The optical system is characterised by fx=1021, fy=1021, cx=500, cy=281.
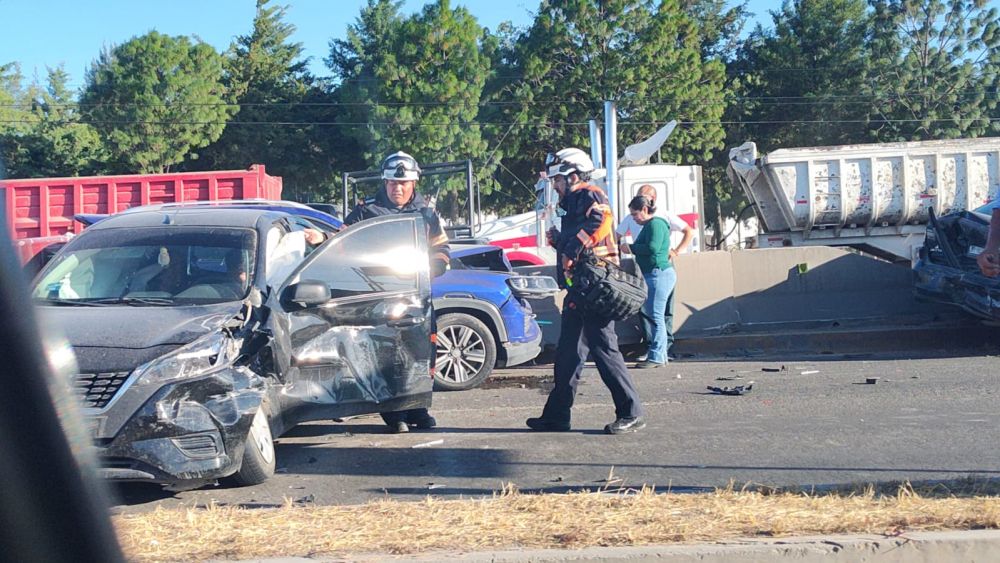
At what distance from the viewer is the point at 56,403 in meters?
2.71

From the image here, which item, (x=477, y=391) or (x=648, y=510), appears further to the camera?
(x=477, y=391)

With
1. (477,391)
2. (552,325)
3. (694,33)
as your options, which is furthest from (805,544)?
(694,33)

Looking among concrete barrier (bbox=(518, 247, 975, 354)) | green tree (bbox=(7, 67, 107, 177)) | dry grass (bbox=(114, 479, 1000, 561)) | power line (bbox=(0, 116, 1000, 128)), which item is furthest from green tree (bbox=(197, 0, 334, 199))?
dry grass (bbox=(114, 479, 1000, 561))

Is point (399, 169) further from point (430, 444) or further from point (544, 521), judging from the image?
point (544, 521)

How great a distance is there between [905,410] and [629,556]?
15.1 ft

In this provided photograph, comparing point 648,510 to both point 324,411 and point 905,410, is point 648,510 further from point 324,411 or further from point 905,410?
point 905,410

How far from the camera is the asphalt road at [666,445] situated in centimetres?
591

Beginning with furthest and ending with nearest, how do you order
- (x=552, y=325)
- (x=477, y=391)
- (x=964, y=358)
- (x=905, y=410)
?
(x=552, y=325)
(x=964, y=358)
(x=477, y=391)
(x=905, y=410)

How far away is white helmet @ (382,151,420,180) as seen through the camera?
823cm

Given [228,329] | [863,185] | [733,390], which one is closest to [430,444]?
[228,329]

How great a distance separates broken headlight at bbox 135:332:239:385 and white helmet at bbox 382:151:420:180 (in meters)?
2.89

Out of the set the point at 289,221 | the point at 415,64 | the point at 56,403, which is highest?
the point at 415,64

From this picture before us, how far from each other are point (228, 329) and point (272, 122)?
115 ft

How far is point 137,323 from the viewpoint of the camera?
5652 millimetres
